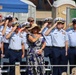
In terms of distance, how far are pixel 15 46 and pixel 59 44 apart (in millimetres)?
1175

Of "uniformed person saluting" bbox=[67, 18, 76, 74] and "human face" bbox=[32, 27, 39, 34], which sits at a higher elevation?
"human face" bbox=[32, 27, 39, 34]

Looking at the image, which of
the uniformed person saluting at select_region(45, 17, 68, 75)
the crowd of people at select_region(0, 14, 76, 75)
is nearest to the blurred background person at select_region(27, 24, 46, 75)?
the crowd of people at select_region(0, 14, 76, 75)

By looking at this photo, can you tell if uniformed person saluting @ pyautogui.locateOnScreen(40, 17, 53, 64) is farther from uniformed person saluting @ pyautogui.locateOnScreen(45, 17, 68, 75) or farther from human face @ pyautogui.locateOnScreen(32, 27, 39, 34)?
human face @ pyautogui.locateOnScreen(32, 27, 39, 34)

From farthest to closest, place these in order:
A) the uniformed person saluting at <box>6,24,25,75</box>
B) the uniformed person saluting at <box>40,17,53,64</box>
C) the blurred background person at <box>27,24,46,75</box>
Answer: the uniformed person saluting at <box>40,17,53,64</box> < the uniformed person saluting at <box>6,24,25,75</box> < the blurred background person at <box>27,24,46,75</box>

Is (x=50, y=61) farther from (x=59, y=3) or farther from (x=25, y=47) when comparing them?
(x=59, y=3)

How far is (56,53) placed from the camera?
12.0 meters

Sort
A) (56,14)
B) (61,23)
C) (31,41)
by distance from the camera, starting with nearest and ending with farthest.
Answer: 1. (31,41)
2. (61,23)
3. (56,14)

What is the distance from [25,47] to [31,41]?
3.83 ft

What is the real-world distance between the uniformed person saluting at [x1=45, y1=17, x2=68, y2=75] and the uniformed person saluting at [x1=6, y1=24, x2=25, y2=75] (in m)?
0.77

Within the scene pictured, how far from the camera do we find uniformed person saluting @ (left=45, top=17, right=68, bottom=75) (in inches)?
467

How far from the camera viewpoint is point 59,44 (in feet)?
39.0

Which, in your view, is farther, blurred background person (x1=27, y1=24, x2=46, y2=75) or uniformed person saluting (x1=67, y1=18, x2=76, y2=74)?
uniformed person saluting (x1=67, y1=18, x2=76, y2=74)

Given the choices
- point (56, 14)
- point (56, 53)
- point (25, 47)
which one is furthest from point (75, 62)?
point (56, 14)

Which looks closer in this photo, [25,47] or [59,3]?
[25,47]
